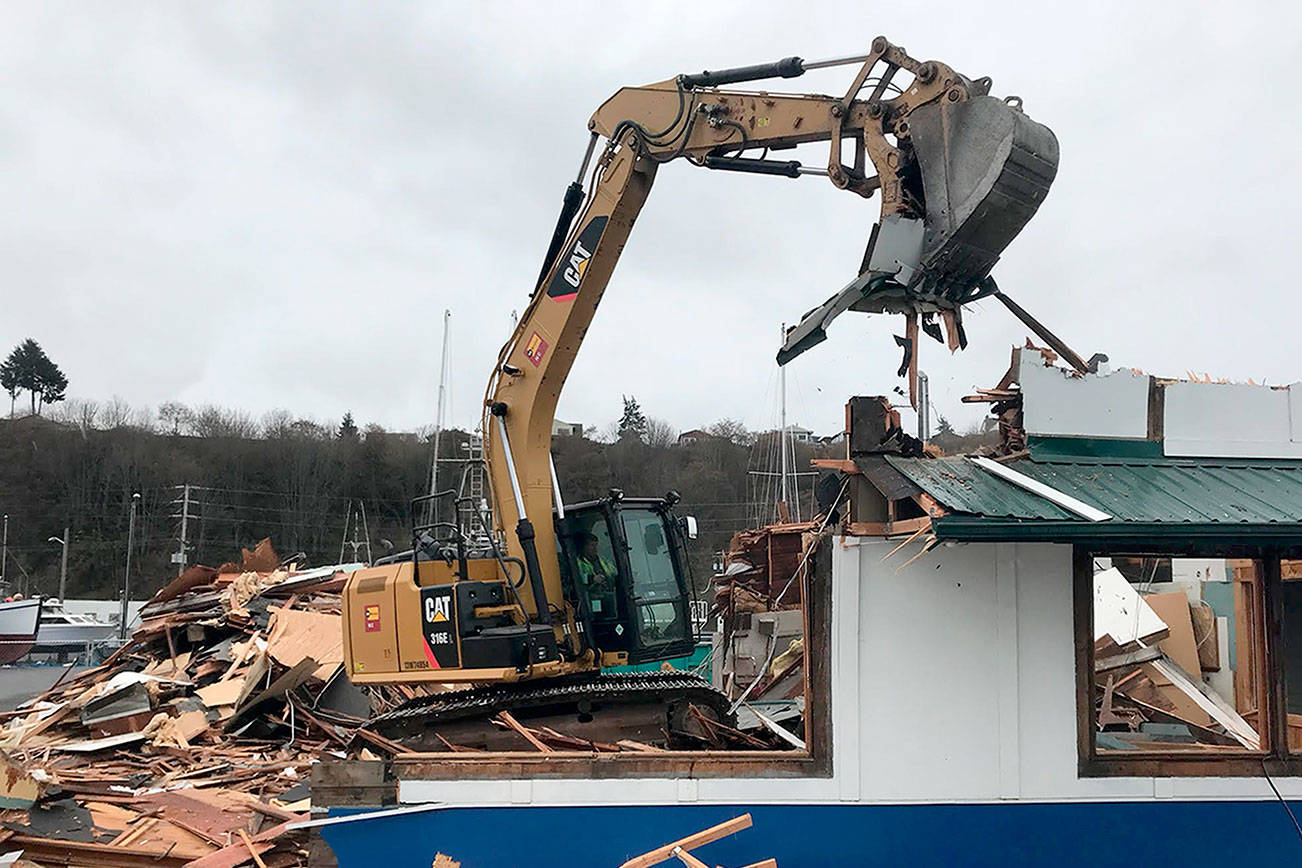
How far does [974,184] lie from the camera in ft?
22.7

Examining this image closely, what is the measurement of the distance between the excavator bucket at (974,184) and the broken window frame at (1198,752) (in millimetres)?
2088

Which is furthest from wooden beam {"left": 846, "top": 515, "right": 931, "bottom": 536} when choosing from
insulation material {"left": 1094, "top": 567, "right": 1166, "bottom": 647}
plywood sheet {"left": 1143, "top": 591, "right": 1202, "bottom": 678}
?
plywood sheet {"left": 1143, "top": 591, "right": 1202, "bottom": 678}

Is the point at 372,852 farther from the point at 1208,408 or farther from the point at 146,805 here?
the point at 1208,408

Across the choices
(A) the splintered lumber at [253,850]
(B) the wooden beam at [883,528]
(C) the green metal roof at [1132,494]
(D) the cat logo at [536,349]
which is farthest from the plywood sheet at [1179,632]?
(A) the splintered lumber at [253,850]

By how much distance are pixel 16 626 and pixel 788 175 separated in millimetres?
35315

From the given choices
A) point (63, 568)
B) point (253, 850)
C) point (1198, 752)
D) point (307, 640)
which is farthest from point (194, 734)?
point (63, 568)

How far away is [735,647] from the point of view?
58.2 ft

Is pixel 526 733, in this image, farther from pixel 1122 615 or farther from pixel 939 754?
pixel 1122 615

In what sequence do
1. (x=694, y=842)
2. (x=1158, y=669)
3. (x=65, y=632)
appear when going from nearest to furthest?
1. (x=694, y=842)
2. (x=1158, y=669)
3. (x=65, y=632)

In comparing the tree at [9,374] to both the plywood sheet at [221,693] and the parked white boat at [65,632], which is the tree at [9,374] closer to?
the parked white boat at [65,632]

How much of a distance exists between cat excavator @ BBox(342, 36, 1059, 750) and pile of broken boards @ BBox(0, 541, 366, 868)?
5.24 feet

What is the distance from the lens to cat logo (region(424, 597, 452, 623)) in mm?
8664

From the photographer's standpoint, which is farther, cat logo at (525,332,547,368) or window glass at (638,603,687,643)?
cat logo at (525,332,547,368)

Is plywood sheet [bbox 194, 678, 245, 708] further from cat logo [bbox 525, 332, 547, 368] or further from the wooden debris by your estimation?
the wooden debris
